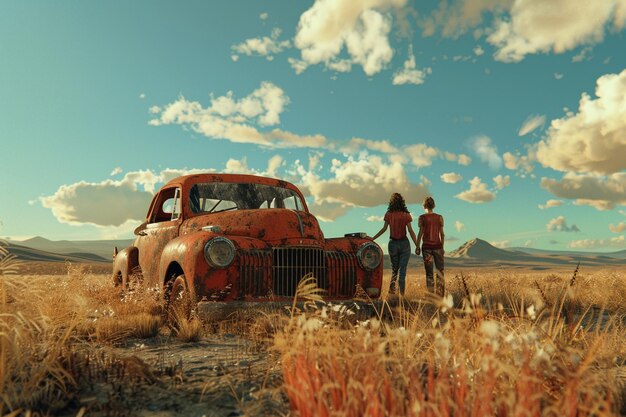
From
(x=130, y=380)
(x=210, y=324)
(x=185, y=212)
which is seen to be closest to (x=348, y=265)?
(x=210, y=324)

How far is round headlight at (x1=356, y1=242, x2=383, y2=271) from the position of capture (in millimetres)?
6348

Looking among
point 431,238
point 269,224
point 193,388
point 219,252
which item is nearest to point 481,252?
point 431,238

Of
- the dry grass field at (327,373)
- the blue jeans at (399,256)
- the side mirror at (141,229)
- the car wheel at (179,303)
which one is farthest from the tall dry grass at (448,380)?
the blue jeans at (399,256)

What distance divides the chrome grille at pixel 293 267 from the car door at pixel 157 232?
1.88 m

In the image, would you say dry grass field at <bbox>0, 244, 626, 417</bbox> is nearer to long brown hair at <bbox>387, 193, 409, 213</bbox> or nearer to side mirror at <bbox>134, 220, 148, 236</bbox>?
side mirror at <bbox>134, 220, 148, 236</bbox>

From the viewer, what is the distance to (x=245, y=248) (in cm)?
566

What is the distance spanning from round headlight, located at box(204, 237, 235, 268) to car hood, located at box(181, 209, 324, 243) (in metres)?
0.42

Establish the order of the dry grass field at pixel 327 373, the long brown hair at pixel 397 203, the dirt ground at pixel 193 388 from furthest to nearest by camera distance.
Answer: the long brown hair at pixel 397 203, the dirt ground at pixel 193 388, the dry grass field at pixel 327 373

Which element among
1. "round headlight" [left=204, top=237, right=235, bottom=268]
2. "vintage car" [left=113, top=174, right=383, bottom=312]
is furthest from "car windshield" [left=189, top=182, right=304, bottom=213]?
"round headlight" [left=204, top=237, right=235, bottom=268]

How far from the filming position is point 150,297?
640 cm

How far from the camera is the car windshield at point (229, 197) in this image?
7176 millimetres

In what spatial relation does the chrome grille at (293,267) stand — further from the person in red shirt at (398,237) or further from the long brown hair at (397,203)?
the long brown hair at (397,203)

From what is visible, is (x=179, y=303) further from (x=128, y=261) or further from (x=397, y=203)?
(x=397, y=203)

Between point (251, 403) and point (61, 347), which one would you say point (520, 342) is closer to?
point (251, 403)
